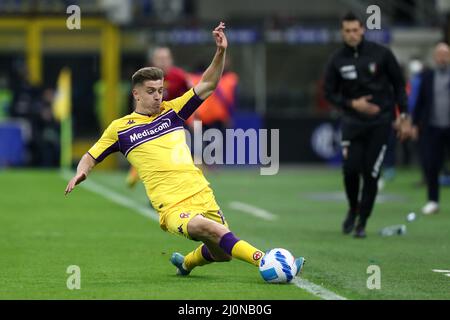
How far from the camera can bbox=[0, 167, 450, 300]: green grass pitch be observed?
9359 mm

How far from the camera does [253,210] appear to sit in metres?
17.6

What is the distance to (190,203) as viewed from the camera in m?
9.88

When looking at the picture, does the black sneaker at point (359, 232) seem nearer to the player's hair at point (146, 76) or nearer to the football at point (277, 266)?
the football at point (277, 266)

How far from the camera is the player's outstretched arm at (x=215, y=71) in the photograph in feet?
32.3

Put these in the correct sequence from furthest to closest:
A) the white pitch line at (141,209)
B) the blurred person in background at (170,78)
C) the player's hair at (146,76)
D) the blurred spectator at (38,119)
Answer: the blurred spectator at (38,119)
the blurred person in background at (170,78)
the player's hair at (146,76)
the white pitch line at (141,209)

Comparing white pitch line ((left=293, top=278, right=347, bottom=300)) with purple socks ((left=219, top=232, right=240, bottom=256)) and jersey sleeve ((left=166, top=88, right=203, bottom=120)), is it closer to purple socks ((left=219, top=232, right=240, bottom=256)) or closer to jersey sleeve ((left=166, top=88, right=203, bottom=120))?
purple socks ((left=219, top=232, right=240, bottom=256))

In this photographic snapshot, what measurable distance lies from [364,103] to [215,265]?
3.52 meters

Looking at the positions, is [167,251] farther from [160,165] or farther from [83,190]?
[83,190]

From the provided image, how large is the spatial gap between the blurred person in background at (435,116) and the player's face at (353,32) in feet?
11.4

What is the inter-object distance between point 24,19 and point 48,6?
70cm

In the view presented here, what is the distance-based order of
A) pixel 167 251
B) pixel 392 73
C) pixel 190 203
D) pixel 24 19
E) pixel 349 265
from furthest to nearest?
1. pixel 24 19
2. pixel 392 73
3. pixel 167 251
4. pixel 349 265
5. pixel 190 203

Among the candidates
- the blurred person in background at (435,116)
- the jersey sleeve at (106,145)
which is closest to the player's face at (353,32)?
the blurred person in background at (435,116)

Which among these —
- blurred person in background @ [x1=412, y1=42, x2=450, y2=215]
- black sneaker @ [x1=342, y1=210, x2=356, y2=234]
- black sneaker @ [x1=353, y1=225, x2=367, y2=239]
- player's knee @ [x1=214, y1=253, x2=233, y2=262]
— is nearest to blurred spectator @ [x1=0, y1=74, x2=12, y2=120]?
blurred person in background @ [x1=412, y1=42, x2=450, y2=215]
